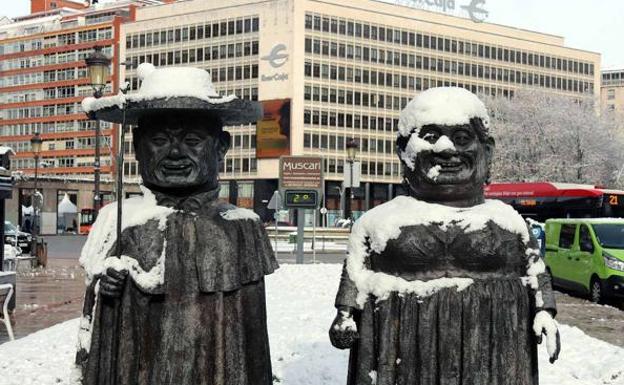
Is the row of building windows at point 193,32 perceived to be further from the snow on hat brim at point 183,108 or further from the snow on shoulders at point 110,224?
the snow on shoulders at point 110,224

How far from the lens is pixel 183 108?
5355mm

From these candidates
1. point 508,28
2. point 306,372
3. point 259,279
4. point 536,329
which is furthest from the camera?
point 508,28

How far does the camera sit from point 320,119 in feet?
269

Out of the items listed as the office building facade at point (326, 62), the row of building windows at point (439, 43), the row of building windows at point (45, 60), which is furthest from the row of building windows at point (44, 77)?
the row of building windows at point (439, 43)

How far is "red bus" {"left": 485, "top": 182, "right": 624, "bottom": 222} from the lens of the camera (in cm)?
3281

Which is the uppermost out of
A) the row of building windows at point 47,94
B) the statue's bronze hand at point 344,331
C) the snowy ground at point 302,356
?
the row of building windows at point 47,94

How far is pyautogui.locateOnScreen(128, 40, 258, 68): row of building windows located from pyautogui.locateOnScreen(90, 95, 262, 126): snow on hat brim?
3053 inches

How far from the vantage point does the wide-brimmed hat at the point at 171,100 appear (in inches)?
210

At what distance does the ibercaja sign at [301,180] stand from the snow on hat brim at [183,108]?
16.6 metres

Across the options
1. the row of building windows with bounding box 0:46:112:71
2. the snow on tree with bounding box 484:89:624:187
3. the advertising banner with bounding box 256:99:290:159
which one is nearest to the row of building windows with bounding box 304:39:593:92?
the advertising banner with bounding box 256:99:290:159

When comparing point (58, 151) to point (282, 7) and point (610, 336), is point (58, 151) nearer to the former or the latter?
point (282, 7)

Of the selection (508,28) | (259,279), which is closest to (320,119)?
(508,28)

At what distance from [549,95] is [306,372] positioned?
191 ft

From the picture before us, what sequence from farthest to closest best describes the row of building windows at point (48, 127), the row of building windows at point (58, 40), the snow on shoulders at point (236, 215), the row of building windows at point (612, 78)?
the row of building windows at point (612, 78)
the row of building windows at point (48, 127)
the row of building windows at point (58, 40)
the snow on shoulders at point (236, 215)
